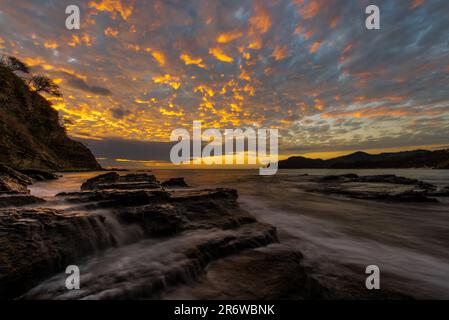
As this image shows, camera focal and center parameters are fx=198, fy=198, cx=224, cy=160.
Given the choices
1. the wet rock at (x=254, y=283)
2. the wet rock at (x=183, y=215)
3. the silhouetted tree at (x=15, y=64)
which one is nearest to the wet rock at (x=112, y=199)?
the wet rock at (x=183, y=215)

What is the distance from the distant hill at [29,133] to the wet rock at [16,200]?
21031mm

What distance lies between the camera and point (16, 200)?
559 cm

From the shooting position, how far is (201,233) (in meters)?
5.75

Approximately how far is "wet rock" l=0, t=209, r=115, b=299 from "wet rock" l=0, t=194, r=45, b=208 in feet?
4.44

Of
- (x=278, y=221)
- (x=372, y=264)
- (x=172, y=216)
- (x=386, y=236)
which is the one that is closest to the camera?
(x=372, y=264)

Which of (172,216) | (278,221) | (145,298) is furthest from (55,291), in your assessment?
(278,221)

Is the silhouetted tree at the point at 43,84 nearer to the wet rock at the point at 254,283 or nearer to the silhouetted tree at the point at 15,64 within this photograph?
the silhouetted tree at the point at 15,64

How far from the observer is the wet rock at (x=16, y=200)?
17.6 ft

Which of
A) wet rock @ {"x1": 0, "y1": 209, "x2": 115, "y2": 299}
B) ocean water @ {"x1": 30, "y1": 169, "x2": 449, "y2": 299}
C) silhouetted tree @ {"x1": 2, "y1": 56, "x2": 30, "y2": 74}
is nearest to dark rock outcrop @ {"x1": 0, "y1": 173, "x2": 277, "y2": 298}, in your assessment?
wet rock @ {"x1": 0, "y1": 209, "x2": 115, "y2": 299}

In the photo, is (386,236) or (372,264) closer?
(372,264)

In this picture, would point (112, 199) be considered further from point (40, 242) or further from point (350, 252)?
point (350, 252)

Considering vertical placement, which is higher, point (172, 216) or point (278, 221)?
point (172, 216)

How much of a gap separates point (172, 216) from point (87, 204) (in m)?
2.76
